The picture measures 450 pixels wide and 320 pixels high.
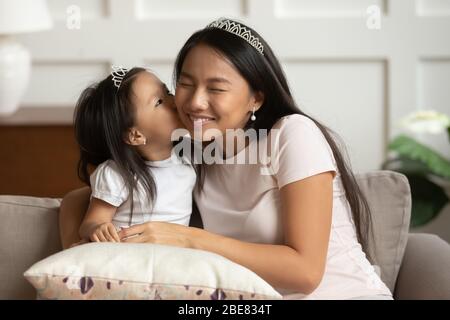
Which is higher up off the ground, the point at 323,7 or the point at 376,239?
the point at 323,7

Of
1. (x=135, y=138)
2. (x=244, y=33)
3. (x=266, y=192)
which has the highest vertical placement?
(x=244, y=33)

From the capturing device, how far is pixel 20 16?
10.3 feet

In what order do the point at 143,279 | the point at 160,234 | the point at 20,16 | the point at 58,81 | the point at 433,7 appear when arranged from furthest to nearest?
the point at 58,81, the point at 433,7, the point at 20,16, the point at 160,234, the point at 143,279

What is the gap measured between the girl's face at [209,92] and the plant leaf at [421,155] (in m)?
1.74

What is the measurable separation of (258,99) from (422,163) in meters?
1.75

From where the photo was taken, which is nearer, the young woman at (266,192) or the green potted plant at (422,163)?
the young woman at (266,192)

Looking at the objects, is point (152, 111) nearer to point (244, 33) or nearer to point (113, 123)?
point (113, 123)

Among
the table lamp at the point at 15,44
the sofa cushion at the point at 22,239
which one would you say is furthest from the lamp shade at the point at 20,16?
the sofa cushion at the point at 22,239

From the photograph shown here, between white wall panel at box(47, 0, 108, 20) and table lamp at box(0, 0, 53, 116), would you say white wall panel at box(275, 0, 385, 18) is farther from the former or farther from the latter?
table lamp at box(0, 0, 53, 116)

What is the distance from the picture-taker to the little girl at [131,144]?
168cm

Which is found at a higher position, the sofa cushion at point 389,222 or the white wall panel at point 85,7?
the white wall panel at point 85,7

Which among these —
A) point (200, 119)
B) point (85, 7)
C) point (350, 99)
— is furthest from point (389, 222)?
point (85, 7)

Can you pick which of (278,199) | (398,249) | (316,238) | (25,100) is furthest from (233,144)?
(25,100)

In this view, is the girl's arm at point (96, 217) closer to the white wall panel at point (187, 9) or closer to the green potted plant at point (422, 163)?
the green potted plant at point (422, 163)
